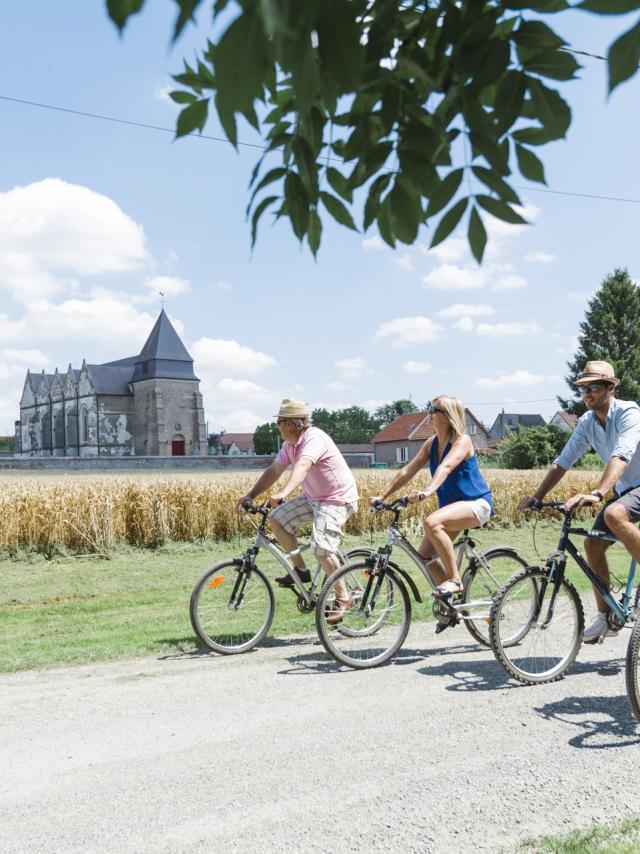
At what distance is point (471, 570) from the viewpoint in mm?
6219

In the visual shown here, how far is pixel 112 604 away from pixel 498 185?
8.77 metres

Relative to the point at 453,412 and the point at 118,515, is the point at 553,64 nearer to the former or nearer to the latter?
the point at 453,412

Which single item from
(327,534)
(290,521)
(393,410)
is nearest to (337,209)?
(327,534)

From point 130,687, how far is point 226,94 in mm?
4890

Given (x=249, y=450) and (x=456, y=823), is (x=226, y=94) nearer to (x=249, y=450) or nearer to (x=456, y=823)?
(x=456, y=823)

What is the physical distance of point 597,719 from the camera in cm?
446

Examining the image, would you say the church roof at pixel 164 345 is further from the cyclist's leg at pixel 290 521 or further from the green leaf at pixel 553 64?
the green leaf at pixel 553 64

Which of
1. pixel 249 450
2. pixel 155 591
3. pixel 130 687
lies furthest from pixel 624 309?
pixel 249 450

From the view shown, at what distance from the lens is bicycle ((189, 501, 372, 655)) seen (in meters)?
6.34

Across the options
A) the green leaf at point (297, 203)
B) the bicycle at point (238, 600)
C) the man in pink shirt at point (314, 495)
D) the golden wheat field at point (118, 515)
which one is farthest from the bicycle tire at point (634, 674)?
the golden wheat field at point (118, 515)

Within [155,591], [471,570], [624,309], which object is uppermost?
[624,309]

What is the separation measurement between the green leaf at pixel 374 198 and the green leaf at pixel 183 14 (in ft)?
2.60

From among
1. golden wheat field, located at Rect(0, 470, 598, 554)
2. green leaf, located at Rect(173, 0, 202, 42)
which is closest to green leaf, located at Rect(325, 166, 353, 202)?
green leaf, located at Rect(173, 0, 202, 42)

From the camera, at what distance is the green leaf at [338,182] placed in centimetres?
199
